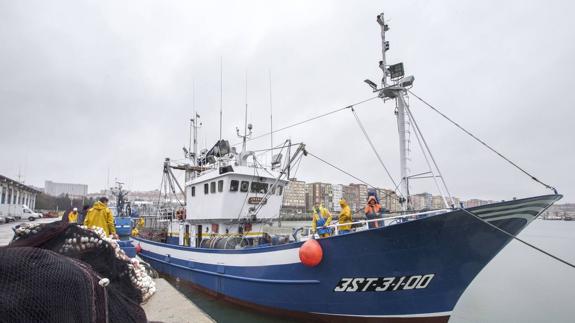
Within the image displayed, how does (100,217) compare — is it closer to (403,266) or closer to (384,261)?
(384,261)

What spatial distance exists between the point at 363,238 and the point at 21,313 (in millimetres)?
5502

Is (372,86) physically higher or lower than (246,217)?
higher

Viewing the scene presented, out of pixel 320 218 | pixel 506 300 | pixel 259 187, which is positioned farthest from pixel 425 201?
pixel 320 218

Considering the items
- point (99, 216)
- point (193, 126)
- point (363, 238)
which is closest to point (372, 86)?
point (363, 238)

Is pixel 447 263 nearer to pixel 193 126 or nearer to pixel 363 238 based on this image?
pixel 363 238

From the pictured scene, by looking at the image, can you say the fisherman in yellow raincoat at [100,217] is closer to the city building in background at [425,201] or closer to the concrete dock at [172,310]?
the concrete dock at [172,310]

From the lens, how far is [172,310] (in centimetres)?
396

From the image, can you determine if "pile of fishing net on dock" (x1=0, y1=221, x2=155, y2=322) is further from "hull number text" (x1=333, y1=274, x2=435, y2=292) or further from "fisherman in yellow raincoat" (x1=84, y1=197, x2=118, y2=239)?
"hull number text" (x1=333, y1=274, x2=435, y2=292)

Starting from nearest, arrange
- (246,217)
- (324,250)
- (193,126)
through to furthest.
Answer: (324,250) < (246,217) < (193,126)

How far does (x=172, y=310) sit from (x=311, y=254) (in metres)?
3.15

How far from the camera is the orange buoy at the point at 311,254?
254 inches

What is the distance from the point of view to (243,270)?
8.45 meters

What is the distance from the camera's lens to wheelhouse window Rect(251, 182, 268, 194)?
Answer: 37.2 feet

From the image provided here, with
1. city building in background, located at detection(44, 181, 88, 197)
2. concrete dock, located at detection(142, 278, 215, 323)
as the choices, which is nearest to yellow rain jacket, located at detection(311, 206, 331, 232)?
concrete dock, located at detection(142, 278, 215, 323)
